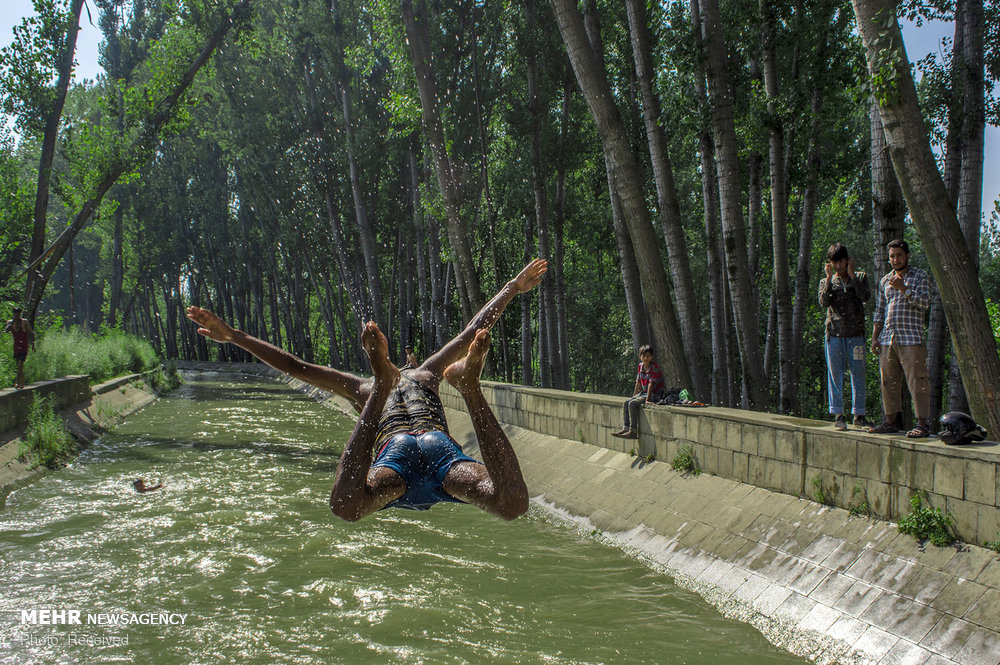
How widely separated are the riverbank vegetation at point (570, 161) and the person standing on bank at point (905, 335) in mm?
291

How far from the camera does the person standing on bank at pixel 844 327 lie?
7.83 metres

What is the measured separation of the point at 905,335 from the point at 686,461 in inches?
131

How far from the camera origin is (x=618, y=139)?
40.3 feet

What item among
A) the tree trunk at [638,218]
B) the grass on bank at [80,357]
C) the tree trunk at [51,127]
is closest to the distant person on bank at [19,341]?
the grass on bank at [80,357]

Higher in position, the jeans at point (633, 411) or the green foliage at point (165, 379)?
the jeans at point (633, 411)

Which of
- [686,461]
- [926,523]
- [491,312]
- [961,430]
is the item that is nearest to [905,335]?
[961,430]

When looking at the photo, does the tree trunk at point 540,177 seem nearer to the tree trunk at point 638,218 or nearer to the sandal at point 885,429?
the tree trunk at point 638,218

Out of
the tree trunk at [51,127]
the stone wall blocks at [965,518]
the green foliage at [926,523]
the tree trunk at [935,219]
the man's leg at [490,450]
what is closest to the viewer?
the man's leg at [490,450]

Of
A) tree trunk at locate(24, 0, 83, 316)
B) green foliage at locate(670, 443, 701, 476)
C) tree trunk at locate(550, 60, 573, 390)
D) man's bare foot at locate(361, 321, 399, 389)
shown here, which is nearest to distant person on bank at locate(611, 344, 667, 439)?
green foliage at locate(670, 443, 701, 476)

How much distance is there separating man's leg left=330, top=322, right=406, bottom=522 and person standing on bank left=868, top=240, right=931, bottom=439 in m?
4.79

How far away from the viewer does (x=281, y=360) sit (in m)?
5.34

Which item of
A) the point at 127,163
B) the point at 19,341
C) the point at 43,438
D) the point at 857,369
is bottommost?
the point at 43,438

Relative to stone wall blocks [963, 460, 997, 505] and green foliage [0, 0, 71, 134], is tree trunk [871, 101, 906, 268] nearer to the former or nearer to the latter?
stone wall blocks [963, 460, 997, 505]

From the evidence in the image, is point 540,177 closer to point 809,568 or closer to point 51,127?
point 51,127
